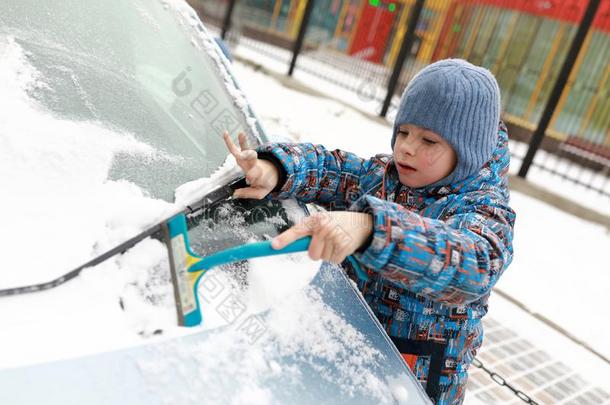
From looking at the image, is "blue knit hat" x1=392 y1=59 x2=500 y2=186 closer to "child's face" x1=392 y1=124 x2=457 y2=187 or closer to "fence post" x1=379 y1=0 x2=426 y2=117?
"child's face" x1=392 y1=124 x2=457 y2=187

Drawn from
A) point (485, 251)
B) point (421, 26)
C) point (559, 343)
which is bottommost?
point (559, 343)

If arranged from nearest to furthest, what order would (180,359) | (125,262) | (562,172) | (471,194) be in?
1. (180,359)
2. (125,262)
3. (471,194)
4. (562,172)

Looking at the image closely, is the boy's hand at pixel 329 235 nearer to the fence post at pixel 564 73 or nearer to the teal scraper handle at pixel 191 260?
the teal scraper handle at pixel 191 260

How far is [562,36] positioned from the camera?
7.91 metres

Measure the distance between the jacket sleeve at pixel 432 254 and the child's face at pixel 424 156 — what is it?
0.20 m

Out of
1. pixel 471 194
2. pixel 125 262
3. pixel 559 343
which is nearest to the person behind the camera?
pixel 125 262

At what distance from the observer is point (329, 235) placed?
0.94m

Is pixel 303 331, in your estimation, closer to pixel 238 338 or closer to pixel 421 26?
pixel 238 338

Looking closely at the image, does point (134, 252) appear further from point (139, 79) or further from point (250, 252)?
point (139, 79)

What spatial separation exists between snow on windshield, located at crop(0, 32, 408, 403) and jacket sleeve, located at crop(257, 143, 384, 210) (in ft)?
0.82

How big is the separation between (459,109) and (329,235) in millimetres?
504

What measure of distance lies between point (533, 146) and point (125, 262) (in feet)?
20.6

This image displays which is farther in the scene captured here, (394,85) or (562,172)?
(394,85)

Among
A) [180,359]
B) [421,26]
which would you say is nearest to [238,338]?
[180,359]
